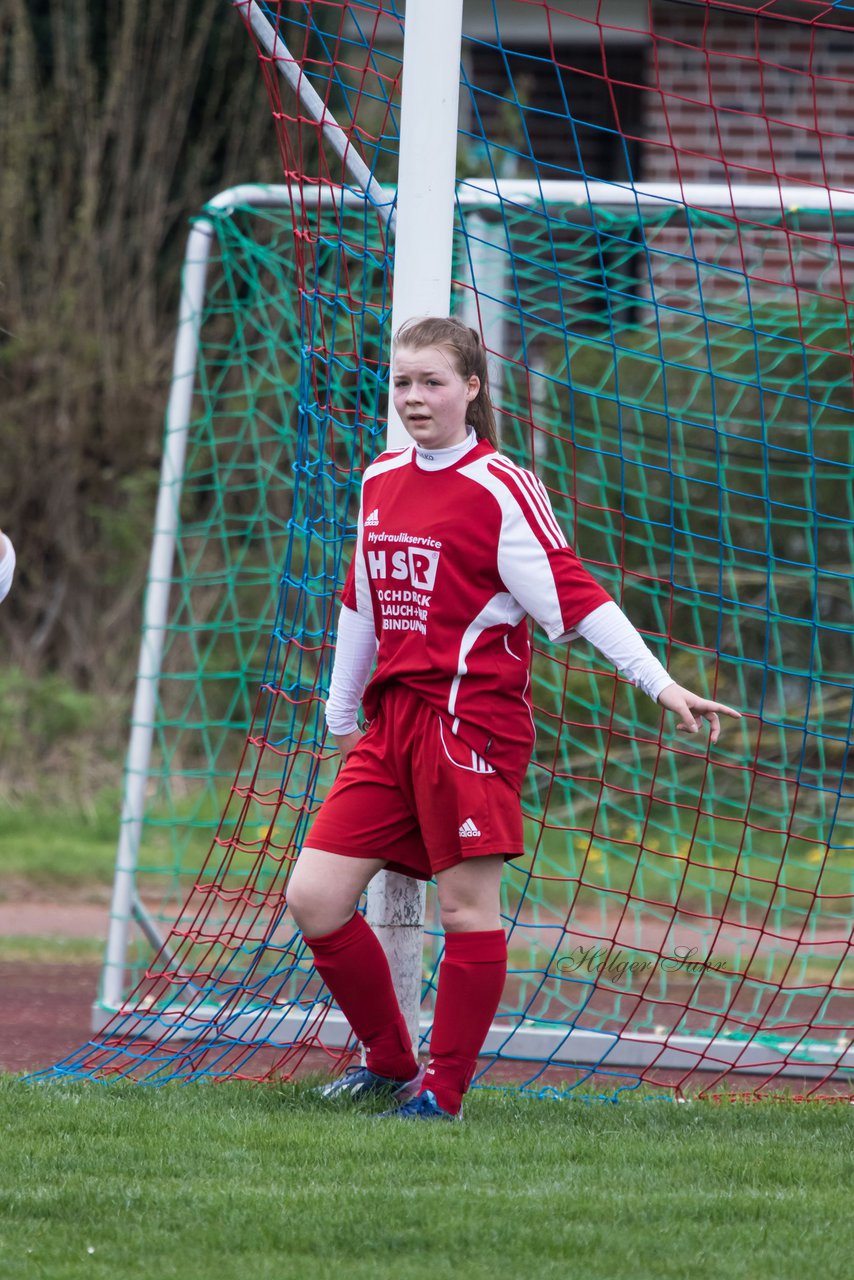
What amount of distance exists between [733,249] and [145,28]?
4.16 m

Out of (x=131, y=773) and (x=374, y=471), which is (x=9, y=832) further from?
(x=374, y=471)

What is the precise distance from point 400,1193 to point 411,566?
136cm

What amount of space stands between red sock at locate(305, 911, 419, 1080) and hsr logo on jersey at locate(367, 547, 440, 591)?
807 mm

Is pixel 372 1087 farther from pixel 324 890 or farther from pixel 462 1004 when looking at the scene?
pixel 324 890

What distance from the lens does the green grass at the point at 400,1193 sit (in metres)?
2.83

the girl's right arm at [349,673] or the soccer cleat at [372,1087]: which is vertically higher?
the girl's right arm at [349,673]

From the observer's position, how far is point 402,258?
4.17 metres

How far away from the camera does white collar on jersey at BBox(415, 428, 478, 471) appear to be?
3783 mm

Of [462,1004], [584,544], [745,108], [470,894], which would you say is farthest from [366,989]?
[745,108]

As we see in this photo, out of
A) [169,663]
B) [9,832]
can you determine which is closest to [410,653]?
[9,832]

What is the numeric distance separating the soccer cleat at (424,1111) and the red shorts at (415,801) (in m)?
0.51

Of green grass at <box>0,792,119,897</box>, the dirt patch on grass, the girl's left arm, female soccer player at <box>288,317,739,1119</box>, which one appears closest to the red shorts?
female soccer player at <box>288,317,739,1119</box>

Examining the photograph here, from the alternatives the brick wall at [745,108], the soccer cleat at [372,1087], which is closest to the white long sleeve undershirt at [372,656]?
the soccer cleat at [372,1087]

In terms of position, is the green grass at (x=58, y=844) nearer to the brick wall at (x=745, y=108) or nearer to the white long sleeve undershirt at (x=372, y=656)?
the white long sleeve undershirt at (x=372, y=656)
